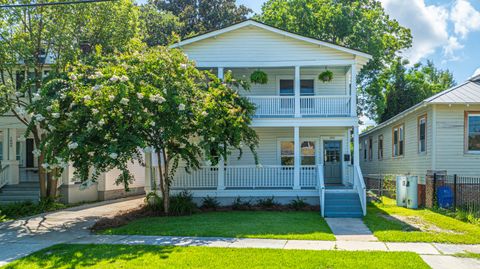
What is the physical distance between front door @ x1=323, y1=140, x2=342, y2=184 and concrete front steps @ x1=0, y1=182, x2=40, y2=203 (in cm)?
1239

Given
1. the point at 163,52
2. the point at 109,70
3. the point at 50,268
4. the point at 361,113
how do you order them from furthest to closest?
the point at 361,113 < the point at 163,52 < the point at 109,70 < the point at 50,268

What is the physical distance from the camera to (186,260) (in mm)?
8055

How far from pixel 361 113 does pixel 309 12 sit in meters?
10.1

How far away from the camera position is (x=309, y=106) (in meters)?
17.1

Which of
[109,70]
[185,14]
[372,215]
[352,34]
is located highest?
[185,14]

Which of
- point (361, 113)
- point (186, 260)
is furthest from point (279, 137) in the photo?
point (361, 113)

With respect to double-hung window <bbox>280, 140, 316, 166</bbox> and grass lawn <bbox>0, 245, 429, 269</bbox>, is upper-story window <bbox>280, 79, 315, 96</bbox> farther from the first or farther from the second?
grass lawn <bbox>0, 245, 429, 269</bbox>

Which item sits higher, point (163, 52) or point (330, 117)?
point (163, 52)

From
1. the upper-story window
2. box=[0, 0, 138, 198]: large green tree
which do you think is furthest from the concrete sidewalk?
the upper-story window

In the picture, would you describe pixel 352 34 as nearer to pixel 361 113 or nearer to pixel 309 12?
pixel 309 12

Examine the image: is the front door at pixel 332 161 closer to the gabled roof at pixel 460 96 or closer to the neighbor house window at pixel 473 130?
the gabled roof at pixel 460 96

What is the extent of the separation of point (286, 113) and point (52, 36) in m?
9.44

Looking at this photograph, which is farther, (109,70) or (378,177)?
(378,177)

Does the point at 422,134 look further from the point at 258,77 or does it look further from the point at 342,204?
→ the point at 258,77
